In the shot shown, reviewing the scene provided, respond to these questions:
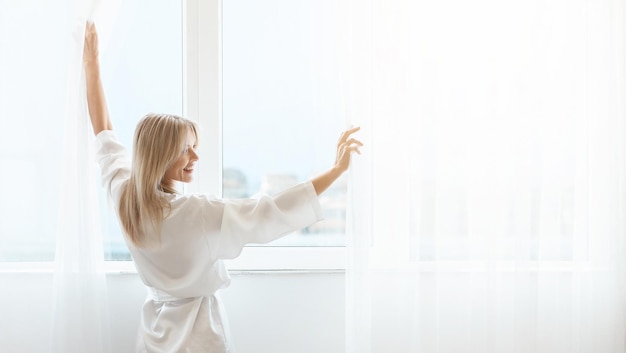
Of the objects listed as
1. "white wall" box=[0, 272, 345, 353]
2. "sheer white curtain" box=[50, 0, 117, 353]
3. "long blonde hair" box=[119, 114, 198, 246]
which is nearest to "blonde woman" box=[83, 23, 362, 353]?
"long blonde hair" box=[119, 114, 198, 246]

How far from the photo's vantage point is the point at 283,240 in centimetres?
200

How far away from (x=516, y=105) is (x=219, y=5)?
95cm

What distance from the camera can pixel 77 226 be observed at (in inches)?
69.1

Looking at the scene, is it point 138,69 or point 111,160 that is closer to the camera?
point 111,160

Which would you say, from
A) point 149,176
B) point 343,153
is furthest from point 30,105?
point 343,153

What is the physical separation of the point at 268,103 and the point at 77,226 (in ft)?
2.21

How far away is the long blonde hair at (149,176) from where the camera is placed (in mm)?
1596

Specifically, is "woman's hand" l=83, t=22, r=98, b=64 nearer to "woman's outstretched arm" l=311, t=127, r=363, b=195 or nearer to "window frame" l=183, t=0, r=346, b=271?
"window frame" l=183, t=0, r=346, b=271

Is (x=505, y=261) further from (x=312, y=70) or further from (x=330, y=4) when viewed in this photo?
(x=330, y=4)

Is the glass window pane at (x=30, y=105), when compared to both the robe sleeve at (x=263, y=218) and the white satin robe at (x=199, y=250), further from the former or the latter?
the robe sleeve at (x=263, y=218)

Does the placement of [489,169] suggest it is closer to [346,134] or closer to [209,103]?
[346,134]

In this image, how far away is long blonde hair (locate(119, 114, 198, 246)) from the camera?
5.24 ft

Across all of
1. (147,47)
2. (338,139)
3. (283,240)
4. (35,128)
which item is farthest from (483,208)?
(35,128)

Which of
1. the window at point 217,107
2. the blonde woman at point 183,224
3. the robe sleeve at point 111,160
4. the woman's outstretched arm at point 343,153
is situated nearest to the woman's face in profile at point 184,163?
the blonde woman at point 183,224
